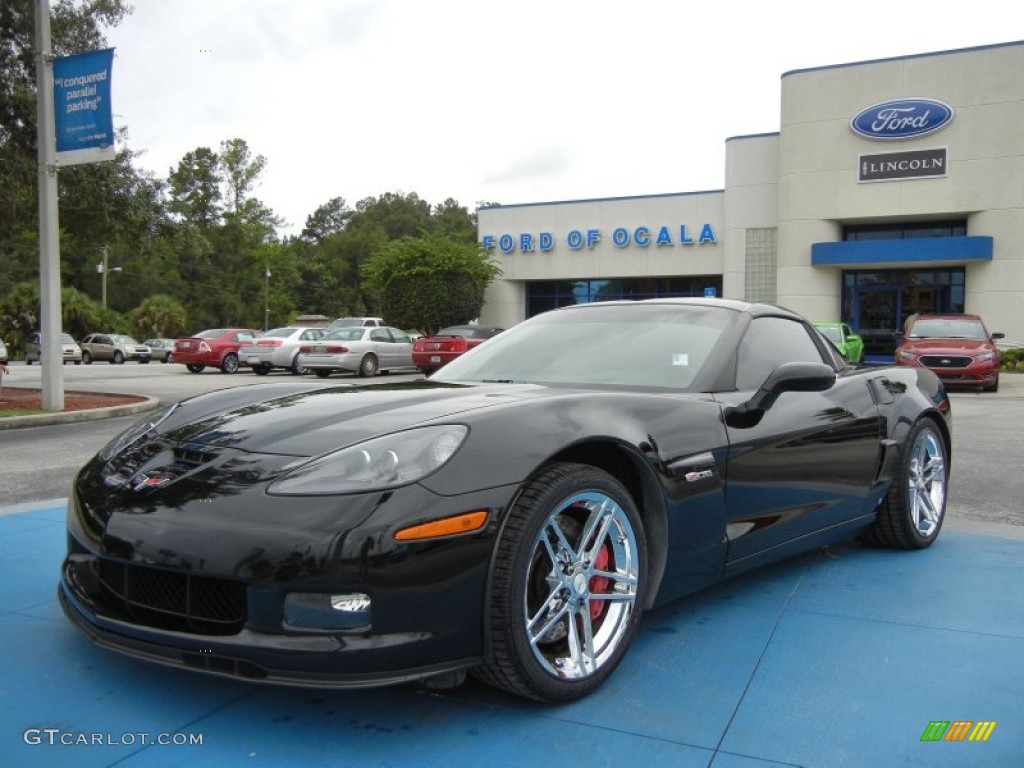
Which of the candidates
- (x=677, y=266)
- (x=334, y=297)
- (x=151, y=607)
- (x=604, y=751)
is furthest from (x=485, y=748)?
(x=334, y=297)

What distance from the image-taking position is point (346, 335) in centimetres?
2334

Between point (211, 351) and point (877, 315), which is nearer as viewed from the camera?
point (211, 351)

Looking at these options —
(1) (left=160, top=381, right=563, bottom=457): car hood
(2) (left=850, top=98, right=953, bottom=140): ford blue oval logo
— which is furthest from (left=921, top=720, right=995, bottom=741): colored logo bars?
(2) (left=850, top=98, right=953, bottom=140): ford blue oval logo

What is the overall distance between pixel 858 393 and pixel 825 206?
27.1 meters

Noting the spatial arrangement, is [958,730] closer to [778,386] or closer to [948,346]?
[778,386]

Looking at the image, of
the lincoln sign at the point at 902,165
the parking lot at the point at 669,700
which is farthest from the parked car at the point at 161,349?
the parking lot at the point at 669,700

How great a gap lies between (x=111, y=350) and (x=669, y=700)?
137 feet

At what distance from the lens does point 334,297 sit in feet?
306

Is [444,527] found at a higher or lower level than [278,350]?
lower

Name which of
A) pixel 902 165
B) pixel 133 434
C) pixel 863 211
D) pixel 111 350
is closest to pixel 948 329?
pixel 863 211

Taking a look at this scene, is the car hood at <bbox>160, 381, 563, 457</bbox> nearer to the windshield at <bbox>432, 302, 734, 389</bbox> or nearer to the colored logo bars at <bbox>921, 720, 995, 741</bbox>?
the windshield at <bbox>432, 302, 734, 389</bbox>

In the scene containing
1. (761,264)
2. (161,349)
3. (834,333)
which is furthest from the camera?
(161,349)

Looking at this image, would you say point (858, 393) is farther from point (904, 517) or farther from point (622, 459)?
point (622, 459)

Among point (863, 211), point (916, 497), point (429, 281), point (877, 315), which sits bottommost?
point (916, 497)
